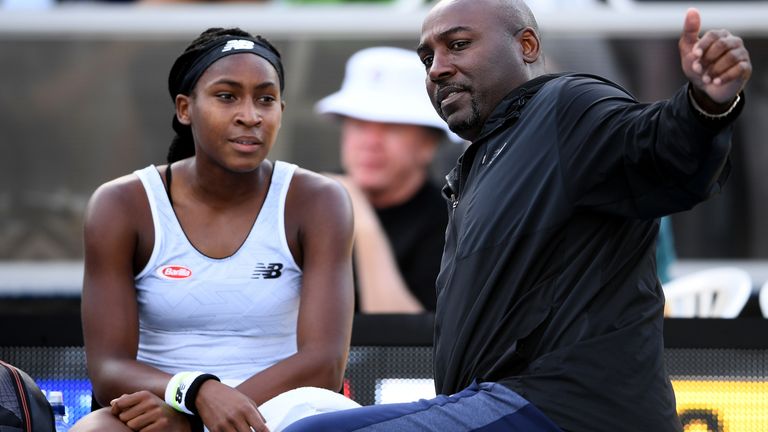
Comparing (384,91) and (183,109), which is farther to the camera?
(384,91)

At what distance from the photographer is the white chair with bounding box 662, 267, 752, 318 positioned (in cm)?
480

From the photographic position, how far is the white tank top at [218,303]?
302cm

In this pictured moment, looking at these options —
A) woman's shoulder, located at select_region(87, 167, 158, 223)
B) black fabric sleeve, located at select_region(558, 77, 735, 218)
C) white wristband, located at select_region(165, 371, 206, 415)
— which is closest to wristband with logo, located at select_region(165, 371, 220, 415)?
white wristband, located at select_region(165, 371, 206, 415)

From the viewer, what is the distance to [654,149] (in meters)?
2.00

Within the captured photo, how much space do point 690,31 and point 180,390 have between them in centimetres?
140

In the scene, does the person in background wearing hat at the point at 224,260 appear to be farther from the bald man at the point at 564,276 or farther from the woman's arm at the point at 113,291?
the bald man at the point at 564,276

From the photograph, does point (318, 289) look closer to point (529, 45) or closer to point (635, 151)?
point (529, 45)

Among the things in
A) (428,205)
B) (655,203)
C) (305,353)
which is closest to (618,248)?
(655,203)

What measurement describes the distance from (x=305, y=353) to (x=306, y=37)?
8.19ft

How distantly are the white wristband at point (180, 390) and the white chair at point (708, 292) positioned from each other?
2639 millimetres

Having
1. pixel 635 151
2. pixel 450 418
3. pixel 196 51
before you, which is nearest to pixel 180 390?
pixel 450 418

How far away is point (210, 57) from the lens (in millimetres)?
3121

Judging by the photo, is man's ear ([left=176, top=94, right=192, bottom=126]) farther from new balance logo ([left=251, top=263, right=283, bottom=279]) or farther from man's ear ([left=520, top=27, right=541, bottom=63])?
man's ear ([left=520, top=27, right=541, bottom=63])

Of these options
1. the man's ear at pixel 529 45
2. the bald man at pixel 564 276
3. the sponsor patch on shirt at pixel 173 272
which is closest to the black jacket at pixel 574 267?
the bald man at pixel 564 276
